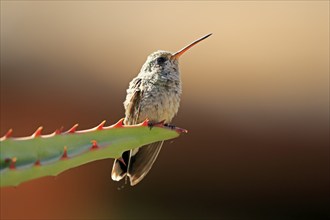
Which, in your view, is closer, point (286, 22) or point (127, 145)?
point (127, 145)

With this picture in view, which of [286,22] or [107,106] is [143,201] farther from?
[286,22]

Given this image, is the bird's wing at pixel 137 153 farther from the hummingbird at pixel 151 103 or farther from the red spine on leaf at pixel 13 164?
the red spine on leaf at pixel 13 164

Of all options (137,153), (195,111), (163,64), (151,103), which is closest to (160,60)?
(163,64)

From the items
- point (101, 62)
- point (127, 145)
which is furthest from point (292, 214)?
point (127, 145)

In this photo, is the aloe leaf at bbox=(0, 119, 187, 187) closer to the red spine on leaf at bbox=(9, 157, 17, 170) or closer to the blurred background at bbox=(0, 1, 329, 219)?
the red spine on leaf at bbox=(9, 157, 17, 170)

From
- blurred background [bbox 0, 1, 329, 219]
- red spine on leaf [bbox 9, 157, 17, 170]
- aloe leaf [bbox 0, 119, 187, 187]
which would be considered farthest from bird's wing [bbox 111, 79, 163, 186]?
blurred background [bbox 0, 1, 329, 219]

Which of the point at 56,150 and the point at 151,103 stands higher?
the point at 151,103

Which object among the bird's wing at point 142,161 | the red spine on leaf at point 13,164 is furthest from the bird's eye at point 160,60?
the red spine on leaf at point 13,164

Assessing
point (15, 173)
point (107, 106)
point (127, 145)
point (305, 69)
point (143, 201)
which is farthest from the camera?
point (305, 69)

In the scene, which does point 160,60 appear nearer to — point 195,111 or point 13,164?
point 13,164
